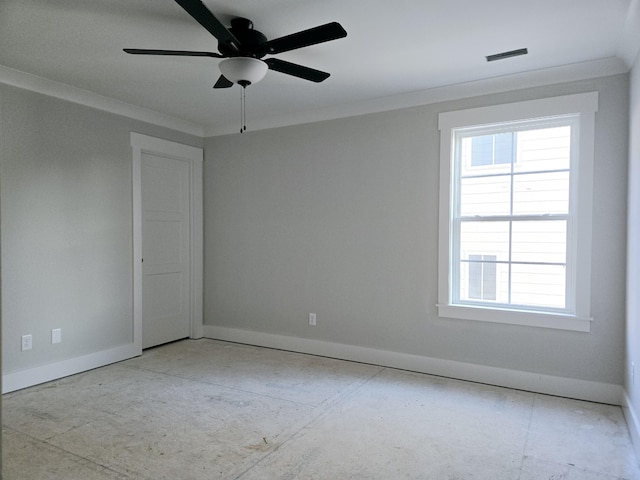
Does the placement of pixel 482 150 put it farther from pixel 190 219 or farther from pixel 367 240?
pixel 190 219

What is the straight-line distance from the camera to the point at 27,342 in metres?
3.48

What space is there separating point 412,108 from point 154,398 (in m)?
3.24

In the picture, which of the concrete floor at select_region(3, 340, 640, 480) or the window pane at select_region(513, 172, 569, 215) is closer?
the concrete floor at select_region(3, 340, 640, 480)

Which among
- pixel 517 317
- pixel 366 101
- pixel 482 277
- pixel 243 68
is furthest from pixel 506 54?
pixel 517 317

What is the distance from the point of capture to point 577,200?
3.24 m

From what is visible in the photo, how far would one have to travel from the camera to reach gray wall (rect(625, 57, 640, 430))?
266cm

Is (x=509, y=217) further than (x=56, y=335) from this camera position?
No

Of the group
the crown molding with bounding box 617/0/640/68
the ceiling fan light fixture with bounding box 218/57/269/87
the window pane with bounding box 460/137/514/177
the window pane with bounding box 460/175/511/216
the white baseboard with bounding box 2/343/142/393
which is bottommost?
the white baseboard with bounding box 2/343/142/393

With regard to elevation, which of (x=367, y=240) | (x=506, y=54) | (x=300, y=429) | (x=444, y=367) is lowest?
(x=300, y=429)

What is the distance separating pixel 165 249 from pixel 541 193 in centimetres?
374

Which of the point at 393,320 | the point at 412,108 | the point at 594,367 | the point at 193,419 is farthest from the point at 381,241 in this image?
the point at 193,419

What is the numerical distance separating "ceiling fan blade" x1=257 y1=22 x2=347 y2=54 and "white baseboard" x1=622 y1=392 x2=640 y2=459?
2823mm

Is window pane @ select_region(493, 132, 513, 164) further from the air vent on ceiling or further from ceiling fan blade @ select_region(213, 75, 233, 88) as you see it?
ceiling fan blade @ select_region(213, 75, 233, 88)

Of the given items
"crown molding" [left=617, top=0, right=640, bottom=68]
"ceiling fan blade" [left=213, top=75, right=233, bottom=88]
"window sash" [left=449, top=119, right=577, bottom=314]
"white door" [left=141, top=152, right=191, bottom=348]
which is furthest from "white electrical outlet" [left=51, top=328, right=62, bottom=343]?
"crown molding" [left=617, top=0, right=640, bottom=68]
